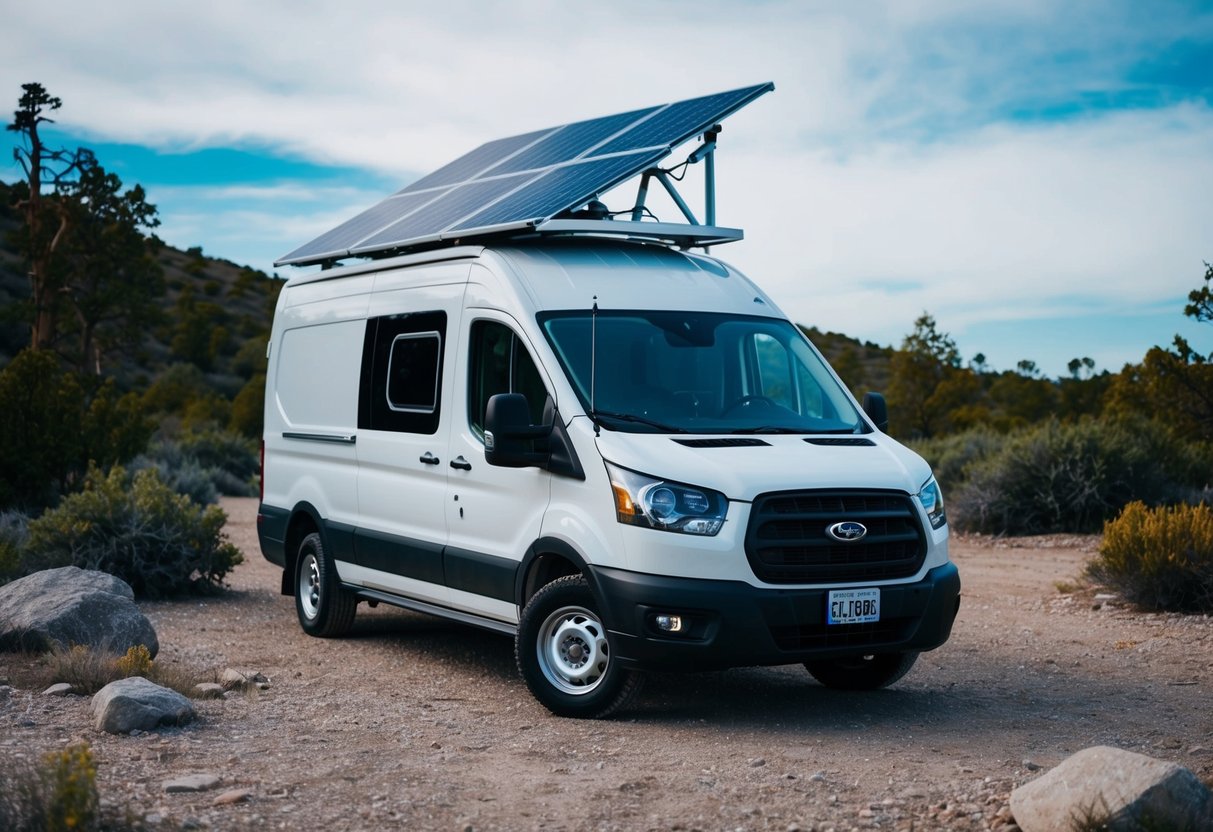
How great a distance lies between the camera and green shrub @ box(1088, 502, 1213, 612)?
34.3ft

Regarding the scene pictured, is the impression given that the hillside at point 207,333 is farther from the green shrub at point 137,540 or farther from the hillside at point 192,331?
the green shrub at point 137,540

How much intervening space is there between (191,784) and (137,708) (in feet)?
3.86

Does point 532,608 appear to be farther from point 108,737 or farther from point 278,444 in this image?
point 278,444

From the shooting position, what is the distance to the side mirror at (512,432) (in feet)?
22.3

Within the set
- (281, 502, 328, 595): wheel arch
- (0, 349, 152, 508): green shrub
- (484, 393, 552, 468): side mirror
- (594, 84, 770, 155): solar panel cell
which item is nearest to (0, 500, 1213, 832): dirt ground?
(281, 502, 328, 595): wheel arch

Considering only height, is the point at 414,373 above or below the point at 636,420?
above

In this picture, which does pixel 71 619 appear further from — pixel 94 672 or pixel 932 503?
pixel 932 503

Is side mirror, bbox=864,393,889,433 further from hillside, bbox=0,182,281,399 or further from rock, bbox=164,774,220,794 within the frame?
hillside, bbox=0,182,281,399

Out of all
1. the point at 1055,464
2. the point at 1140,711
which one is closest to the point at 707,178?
the point at 1140,711

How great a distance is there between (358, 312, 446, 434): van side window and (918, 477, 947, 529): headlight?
2.87 m

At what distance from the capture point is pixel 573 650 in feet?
22.6

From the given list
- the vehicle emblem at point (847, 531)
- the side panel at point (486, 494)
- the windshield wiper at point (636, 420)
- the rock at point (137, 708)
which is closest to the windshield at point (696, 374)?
the windshield wiper at point (636, 420)

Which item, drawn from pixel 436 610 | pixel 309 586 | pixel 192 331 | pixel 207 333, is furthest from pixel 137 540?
pixel 207 333

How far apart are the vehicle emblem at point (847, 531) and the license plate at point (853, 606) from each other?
252 millimetres
